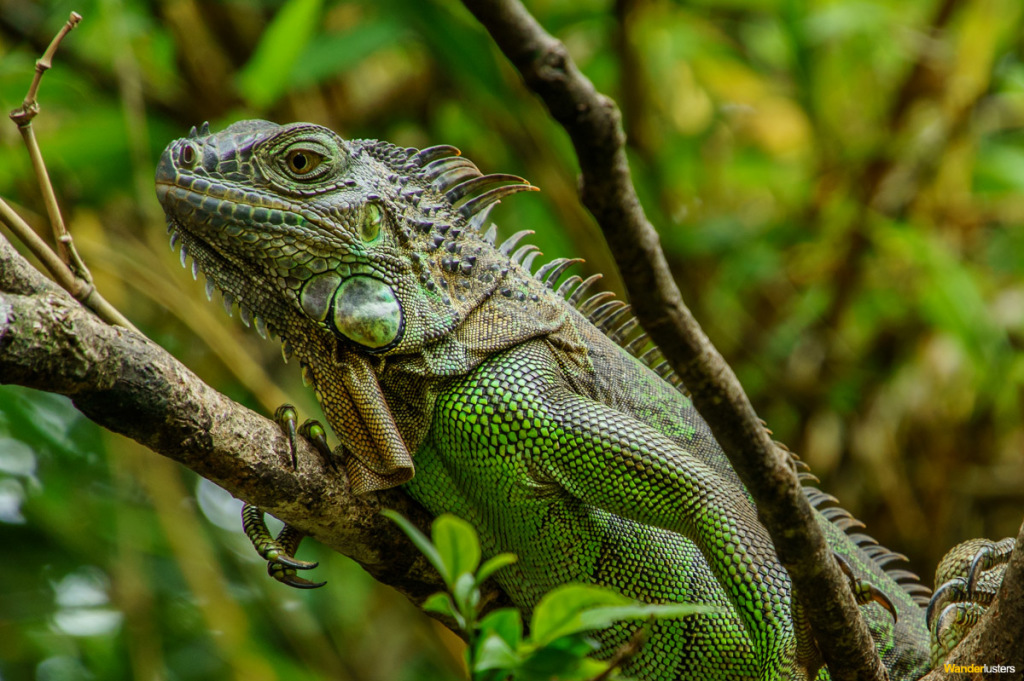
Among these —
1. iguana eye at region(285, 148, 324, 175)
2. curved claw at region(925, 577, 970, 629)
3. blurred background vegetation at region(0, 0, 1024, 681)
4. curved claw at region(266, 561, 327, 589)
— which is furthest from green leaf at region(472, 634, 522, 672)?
blurred background vegetation at region(0, 0, 1024, 681)

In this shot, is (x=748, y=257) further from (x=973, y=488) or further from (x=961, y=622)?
(x=961, y=622)

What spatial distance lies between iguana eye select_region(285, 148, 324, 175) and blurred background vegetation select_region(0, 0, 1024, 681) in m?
2.44

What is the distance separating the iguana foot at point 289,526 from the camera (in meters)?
2.95

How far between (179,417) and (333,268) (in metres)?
0.91

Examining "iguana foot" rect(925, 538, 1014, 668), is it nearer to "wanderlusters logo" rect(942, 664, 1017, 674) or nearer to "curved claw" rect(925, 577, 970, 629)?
"curved claw" rect(925, 577, 970, 629)

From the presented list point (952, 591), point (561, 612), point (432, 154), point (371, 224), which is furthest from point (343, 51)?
point (561, 612)

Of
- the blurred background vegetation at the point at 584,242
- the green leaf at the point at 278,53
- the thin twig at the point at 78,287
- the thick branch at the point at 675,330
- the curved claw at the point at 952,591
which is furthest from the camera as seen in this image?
the blurred background vegetation at the point at 584,242

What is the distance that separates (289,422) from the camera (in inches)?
116

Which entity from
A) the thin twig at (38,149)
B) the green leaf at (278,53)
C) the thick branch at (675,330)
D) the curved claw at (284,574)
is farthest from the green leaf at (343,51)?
the thick branch at (675,330)

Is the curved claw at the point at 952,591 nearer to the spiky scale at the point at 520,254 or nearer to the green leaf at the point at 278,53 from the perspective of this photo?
the spiky scale at the point at 520,254

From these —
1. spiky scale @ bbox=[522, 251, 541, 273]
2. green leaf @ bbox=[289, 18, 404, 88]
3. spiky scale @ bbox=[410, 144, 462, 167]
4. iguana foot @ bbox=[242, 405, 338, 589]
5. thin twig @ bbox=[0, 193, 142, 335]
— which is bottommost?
iguana foot @ bbox=[242, 405, 338, 589]

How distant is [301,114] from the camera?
21.7 ft

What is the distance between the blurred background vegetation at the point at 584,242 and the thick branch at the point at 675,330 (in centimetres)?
364

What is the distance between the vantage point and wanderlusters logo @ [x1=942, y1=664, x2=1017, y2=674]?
8.88 feet
